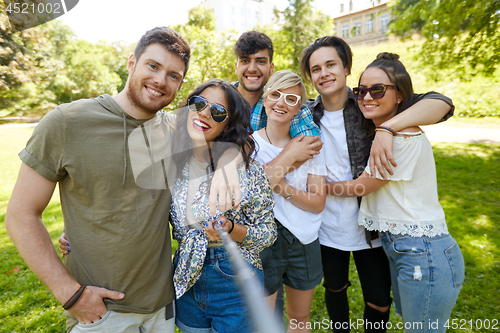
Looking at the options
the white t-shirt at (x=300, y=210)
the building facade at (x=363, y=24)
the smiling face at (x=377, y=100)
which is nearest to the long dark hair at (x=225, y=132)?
the white t-shirt at (x=300, y=210)

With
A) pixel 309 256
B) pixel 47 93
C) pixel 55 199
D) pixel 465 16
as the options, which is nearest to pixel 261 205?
pixel 309 256

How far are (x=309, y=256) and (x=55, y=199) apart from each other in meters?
8.52

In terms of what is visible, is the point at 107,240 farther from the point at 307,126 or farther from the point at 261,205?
the point at 307,126

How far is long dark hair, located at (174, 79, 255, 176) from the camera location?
6.40 ft

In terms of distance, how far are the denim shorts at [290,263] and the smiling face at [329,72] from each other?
1195mm

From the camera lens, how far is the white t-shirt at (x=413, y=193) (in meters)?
1.98

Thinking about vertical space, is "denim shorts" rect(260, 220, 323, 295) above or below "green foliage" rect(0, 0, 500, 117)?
below

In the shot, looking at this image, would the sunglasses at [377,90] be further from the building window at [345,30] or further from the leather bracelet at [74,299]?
the building window at [345,30]

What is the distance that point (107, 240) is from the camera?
5.37ft

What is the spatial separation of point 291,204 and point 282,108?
0.75 meters

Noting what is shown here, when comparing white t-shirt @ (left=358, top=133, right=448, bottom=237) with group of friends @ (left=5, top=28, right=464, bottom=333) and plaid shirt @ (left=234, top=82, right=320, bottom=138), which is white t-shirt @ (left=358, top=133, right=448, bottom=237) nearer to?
group of friends @ (left=5, top=28, right=464, bottom=333)

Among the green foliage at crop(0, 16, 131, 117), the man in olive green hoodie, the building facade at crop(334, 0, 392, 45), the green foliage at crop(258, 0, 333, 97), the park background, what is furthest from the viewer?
the building facade at crop(334, 0, 392, 45)

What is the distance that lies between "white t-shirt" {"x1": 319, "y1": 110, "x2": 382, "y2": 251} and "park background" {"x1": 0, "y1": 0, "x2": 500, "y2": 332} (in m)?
1.47

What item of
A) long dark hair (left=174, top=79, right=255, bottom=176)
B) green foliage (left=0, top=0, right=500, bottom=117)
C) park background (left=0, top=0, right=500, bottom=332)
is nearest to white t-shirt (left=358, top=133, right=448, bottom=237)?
long dark hair (left=174, top=79, right=255, bottom=176)
